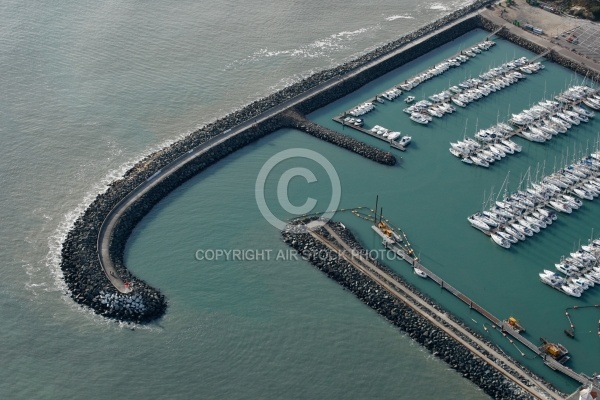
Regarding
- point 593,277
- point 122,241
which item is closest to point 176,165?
point 122,241

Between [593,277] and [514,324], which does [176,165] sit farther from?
[593,277]

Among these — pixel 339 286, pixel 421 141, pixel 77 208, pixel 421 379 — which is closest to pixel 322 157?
pixel 421 141

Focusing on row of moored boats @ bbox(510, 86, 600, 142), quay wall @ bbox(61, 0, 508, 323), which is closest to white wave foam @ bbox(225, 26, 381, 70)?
quay wall @ bbox(61, 0, 508, 323)

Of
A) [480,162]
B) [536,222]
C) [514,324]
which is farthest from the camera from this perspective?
[480,162]

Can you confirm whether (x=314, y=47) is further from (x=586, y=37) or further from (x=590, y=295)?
(x=590, y=295)

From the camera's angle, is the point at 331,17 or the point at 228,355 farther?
the point at 331,17

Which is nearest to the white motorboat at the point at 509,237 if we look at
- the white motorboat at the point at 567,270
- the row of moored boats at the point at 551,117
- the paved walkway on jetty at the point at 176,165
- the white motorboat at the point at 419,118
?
the white motorboat at the point at 567,270

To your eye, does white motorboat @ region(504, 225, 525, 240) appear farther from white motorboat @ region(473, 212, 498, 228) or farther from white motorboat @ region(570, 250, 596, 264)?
white motorboat @ region(570, 250, 596, 264)
